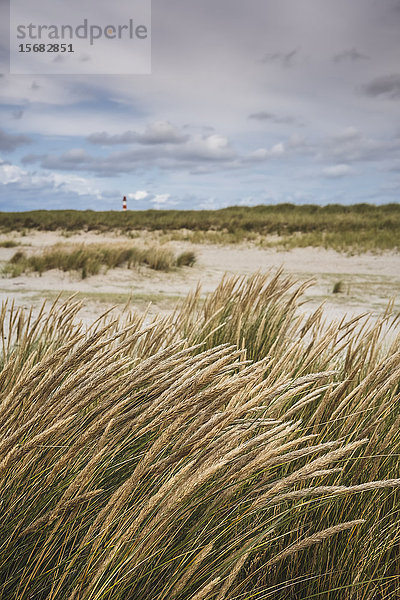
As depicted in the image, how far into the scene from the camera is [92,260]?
11000 millimetres

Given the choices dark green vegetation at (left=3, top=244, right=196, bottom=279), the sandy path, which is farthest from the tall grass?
dark green vegetation at (left=3, top=244, right=196, bottom=279)

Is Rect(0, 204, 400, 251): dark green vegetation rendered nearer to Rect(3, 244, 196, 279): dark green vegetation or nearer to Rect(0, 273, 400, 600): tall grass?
Rect(3, 244, 196, 279): dark green vegetation

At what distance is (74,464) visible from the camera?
3.61 ft

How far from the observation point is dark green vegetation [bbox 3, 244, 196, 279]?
35.4 ft

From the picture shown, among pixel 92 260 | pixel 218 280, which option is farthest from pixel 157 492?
pixel 218 280

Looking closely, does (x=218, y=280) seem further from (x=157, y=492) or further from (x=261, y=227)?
(x=261, y=227)

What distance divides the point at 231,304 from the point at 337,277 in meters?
9.52

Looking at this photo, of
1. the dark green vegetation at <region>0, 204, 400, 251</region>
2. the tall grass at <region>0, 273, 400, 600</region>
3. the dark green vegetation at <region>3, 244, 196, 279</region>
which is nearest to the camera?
the tall grass at <region>0, 273, 400, 600</region>

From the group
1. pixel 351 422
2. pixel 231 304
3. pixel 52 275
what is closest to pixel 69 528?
pixel 351 422

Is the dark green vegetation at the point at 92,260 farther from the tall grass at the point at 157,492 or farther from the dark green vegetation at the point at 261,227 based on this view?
the tall grass at the point at 157,492

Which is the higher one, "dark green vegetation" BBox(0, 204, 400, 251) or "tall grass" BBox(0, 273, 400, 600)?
"dark green vegetation" BBox(0, 204, 400, 251)

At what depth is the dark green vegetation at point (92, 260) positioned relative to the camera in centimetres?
1079

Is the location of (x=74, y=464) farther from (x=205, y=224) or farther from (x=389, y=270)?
(x=205, y=224)

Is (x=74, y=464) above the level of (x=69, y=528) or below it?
above
